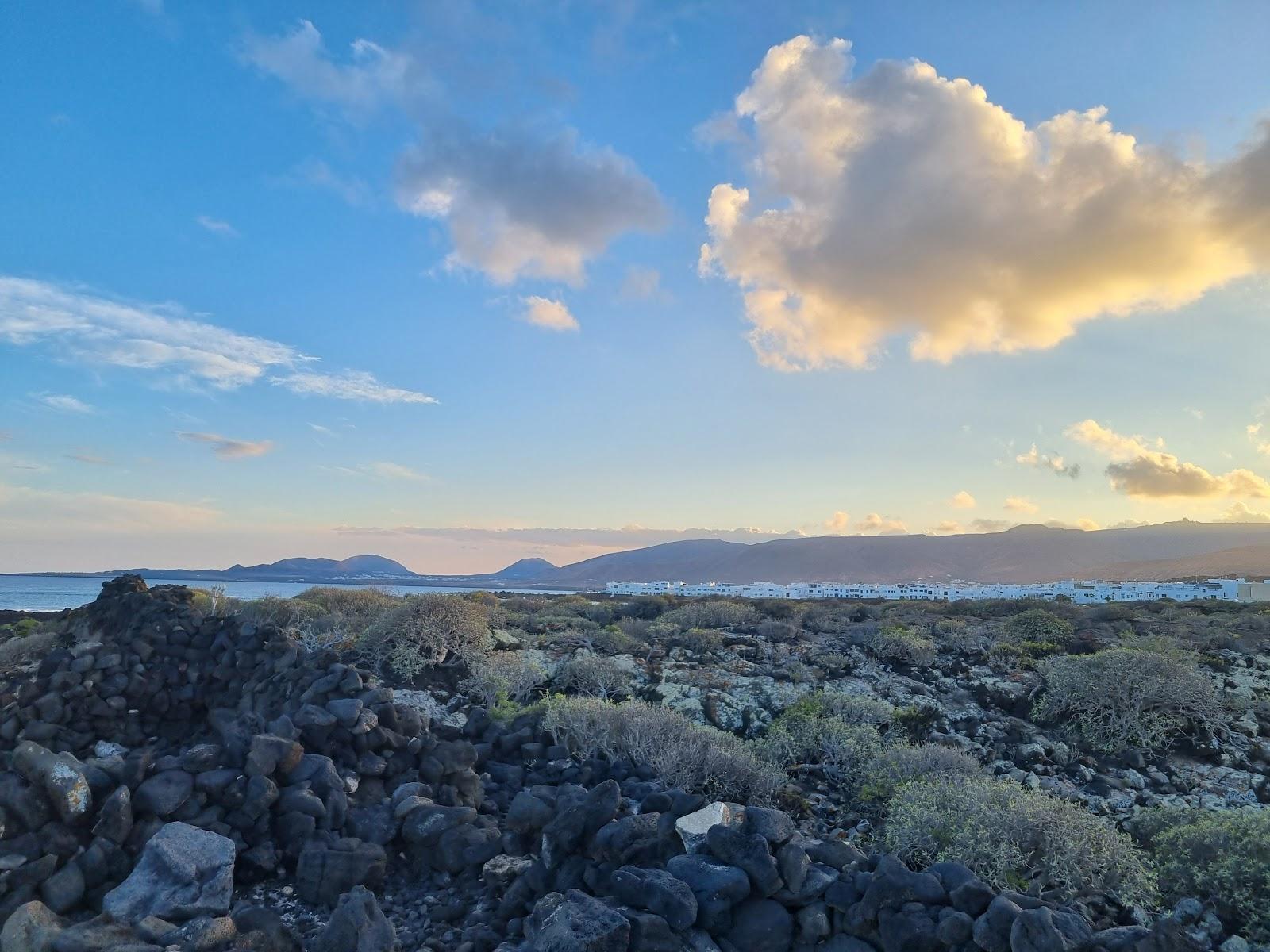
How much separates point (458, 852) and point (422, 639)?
953cm

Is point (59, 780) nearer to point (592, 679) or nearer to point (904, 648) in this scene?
point (592, 679)

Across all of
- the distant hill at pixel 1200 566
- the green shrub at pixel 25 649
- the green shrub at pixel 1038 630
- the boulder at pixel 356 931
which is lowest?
the distant hill at pixel 1200 566

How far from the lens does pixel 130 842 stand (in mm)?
6793

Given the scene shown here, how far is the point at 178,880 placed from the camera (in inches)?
242

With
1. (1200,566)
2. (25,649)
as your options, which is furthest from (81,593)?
(1200,566)

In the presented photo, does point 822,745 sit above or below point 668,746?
below

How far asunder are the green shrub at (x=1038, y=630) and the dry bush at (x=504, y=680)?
48.1ft

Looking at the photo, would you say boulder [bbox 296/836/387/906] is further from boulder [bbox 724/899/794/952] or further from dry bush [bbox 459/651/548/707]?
dry bush [bbox 459/651/548/707]

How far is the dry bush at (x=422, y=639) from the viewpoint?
1593 cm

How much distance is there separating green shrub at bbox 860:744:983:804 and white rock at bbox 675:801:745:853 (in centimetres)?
328

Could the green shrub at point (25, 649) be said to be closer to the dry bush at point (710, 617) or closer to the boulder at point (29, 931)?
the boulder at point (29, 931)

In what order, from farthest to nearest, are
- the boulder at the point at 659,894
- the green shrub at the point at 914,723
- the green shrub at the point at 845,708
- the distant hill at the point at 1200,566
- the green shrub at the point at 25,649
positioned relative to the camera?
the distant hill at the point at 1200,566, the green shrub at the point at 25,649, the green shrub at the point at 845,708, the green shrub at the point at 914,723, the boulder at the point at 659,894

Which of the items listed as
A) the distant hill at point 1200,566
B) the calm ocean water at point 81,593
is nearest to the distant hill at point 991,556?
the distant hill at point 1200,566

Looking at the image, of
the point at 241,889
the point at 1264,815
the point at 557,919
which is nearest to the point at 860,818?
the point at 1264,815
